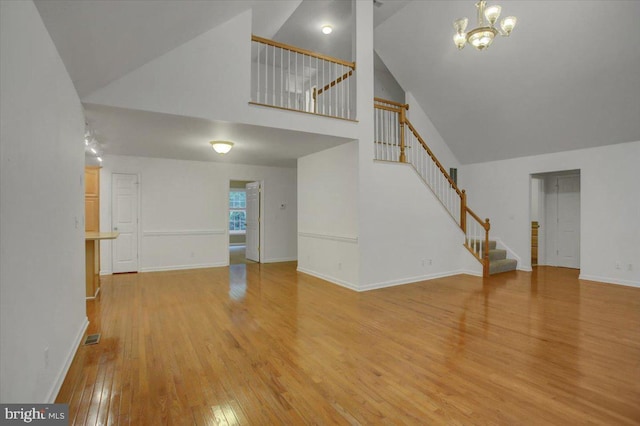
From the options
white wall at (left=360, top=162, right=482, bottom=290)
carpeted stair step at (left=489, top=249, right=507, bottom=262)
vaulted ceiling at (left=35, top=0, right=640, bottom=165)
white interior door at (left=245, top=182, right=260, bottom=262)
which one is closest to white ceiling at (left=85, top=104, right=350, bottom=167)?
vaulted ceiling at (left=35, top=0, right=640, bottom=165)

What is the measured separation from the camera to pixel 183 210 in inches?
291

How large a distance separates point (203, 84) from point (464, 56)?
16.3 feet

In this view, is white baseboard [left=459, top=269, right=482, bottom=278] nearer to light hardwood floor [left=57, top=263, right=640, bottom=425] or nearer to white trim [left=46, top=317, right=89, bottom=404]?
light hardwood floor [left=57, top=263, right=640, bottom=425]

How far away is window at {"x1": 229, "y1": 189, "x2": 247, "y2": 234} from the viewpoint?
1305 cm

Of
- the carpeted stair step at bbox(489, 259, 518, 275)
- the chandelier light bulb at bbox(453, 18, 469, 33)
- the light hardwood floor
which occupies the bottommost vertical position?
the light hardwood floor

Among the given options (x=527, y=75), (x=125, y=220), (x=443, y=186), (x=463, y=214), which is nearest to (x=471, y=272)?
(x=463, y=214)

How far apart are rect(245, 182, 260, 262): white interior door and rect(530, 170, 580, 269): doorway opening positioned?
22.3 feet

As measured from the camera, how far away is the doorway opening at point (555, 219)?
764 centimetres

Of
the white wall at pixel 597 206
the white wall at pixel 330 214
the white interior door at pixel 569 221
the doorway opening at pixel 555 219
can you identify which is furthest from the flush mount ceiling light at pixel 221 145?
the white interior door at pixel 569 221

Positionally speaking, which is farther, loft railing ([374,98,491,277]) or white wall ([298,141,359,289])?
loft railing ([374,98,491,277])

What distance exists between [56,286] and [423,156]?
6.46 metres

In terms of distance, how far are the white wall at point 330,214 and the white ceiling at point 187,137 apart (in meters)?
0.32

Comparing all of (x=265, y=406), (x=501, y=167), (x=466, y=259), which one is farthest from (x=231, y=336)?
(x=501, y=167)

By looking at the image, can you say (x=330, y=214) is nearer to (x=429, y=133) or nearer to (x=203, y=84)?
(x=203, y=84)
